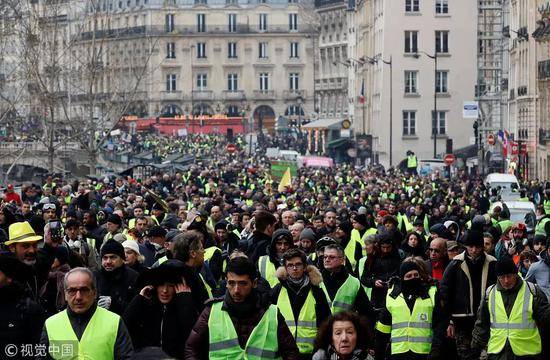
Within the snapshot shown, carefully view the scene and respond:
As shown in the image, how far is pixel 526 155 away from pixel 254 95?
89.6m

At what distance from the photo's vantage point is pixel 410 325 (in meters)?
14.6

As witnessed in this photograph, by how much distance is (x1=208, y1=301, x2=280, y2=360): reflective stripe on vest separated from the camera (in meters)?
11.2

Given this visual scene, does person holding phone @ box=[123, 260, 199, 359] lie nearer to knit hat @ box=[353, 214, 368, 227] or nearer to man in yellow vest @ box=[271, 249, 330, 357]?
man in yellow vest @ box=[271, 249, 330, 357]

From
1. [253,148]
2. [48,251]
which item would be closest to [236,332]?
[48,251]

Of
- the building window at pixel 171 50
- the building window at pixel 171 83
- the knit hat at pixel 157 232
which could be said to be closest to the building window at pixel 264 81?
the building window at pixel 171 83

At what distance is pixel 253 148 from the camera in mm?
106438

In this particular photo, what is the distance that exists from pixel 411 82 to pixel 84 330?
81519 mm

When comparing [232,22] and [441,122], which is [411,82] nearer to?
[441,122]

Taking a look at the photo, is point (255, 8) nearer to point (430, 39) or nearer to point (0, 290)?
point (430, 39)

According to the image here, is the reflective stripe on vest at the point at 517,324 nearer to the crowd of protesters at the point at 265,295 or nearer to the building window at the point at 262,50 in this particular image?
the crowd of protesters at the point at 265,295

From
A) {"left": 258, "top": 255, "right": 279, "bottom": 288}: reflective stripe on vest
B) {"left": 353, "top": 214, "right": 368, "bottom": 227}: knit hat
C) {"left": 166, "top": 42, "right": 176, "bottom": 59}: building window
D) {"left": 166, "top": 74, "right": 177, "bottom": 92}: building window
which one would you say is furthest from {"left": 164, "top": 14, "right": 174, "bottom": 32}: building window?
{"left": 258, "top": 255, "right": 279, "bottom": 288}: reflective stripe on vest

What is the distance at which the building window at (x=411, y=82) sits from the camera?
92.1m

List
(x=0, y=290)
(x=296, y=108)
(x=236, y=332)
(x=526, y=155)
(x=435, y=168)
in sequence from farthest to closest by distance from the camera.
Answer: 1. (x=296, y=108)
2. (x=435, y=168)
3. (x=526, y=155)
4. (x=0, y=290)
5. (x=236, y=332)

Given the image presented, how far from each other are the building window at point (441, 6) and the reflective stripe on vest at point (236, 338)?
8093 centimetres
